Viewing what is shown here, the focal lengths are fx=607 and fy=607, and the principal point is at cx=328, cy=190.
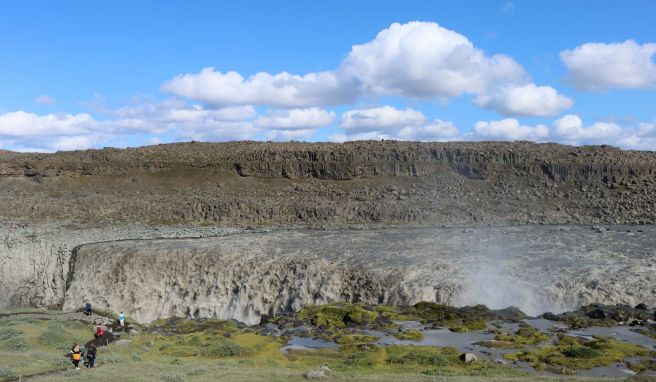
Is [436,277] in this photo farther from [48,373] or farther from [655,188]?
[655,188]

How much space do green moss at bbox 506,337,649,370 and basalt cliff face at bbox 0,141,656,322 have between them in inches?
364

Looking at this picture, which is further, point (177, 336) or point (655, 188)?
point (655, 188)

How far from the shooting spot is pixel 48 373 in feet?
99.8

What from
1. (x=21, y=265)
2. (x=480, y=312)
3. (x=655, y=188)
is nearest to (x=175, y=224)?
(x=21, y=265)

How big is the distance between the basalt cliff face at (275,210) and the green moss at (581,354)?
9.25 meters

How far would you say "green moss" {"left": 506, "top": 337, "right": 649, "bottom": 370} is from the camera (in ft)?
103

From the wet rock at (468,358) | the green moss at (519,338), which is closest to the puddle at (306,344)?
the wet rock at (468,358)

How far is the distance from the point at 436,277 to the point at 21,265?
135 ft

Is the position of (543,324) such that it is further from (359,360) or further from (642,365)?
(359,360)

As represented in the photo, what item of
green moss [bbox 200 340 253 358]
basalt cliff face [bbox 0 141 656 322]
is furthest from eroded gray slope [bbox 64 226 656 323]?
green moss [bbox 200 340 253 358]

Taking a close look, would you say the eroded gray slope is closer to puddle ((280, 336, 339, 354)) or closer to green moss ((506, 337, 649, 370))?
green moss ((506, 337, 649, 370))

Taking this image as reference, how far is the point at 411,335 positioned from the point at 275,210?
39299 mm

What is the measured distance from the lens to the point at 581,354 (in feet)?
106

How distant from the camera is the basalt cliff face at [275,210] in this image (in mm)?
50344
